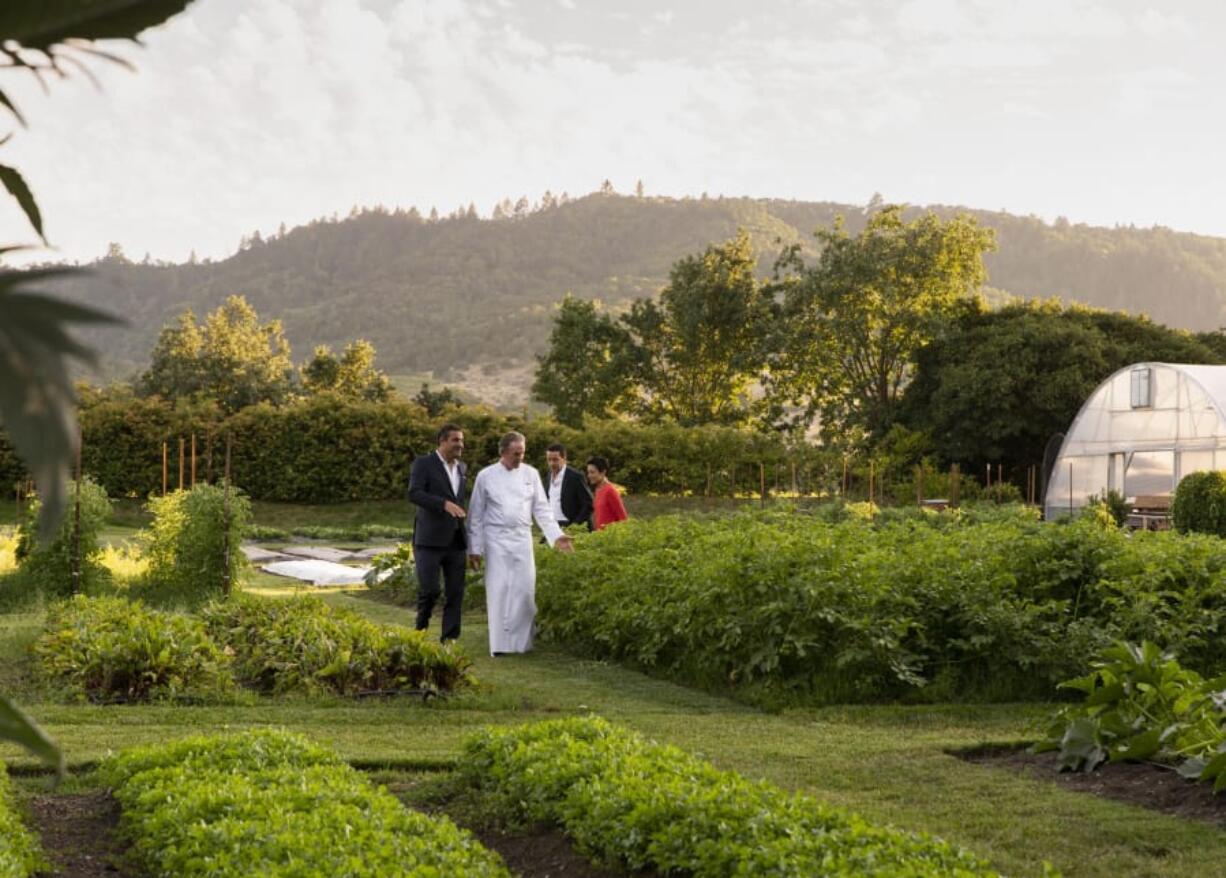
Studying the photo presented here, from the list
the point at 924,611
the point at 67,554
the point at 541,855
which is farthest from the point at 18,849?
the point at 67,554

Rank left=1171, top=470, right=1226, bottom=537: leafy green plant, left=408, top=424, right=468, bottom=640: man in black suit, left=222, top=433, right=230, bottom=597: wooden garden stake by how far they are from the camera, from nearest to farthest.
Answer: left=408, top=424, right=468, bottom=640: man in black suit < left=222, top=433, right=230, bottom=597: wooden garden stake < left=1171, top=470, right=1226, bottom=537: leafy green plant

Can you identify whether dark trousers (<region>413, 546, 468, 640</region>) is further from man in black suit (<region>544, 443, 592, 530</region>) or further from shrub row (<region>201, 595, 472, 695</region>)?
man in black suit (<region>544, 443, 592, 530</region>)

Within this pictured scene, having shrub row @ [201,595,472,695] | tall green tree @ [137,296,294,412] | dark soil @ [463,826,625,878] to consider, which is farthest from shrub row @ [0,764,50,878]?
tall green tree @ [137,296,294,412]

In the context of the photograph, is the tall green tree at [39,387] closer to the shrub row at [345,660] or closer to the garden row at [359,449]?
the shrub row at [345,660]

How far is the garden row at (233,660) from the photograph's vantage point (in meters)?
8.38

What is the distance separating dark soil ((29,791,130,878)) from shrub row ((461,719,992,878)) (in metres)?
1.44

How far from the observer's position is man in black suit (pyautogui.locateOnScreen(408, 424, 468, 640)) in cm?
1093

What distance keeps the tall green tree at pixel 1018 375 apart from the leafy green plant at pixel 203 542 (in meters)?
29.0

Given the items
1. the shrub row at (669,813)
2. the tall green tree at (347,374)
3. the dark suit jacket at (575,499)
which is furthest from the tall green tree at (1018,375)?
the shrub row at (669,813)

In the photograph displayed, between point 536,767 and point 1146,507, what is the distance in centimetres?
2551

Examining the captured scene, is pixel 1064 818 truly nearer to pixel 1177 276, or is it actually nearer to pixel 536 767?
pixel 536 767

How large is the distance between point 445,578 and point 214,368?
3930cm

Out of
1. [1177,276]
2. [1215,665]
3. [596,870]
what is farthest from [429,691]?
[1177,276]

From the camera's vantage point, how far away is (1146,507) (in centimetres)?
2828
